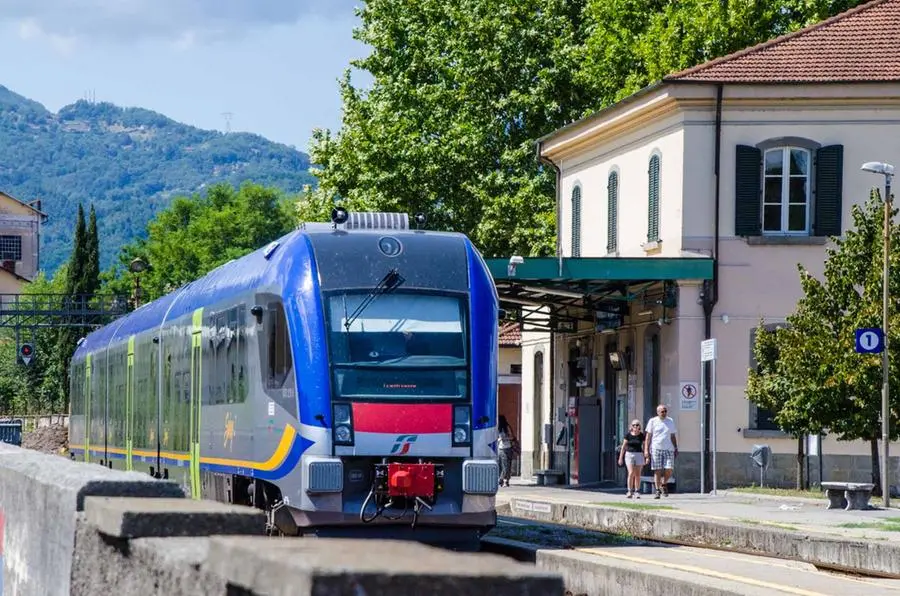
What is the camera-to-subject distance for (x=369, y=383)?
1756cm

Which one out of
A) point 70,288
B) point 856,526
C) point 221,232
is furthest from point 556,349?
point 221,232

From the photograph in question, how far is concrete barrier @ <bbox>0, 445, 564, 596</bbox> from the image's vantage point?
355cm

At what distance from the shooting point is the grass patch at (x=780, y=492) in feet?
109

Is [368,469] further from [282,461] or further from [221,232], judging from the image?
[221,232]

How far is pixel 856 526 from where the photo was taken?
2295cm

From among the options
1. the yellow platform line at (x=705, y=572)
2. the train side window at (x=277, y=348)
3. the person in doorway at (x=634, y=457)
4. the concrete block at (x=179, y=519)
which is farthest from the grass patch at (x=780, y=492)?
the concrete block at (x=179, y=519)

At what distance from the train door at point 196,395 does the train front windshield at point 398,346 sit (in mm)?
5635

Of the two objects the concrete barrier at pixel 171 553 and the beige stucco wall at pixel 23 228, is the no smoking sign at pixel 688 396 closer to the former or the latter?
the concrete barrier at pixel 171 553

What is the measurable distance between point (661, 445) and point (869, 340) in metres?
5.28

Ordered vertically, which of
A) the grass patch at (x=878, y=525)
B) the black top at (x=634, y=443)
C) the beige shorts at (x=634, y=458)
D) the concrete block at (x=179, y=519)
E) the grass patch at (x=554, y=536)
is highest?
the concrete block at (x=179, y=519)

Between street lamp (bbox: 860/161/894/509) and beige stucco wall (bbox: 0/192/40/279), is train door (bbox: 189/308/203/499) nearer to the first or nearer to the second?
street lamp (bbox: 860/161/894/509)

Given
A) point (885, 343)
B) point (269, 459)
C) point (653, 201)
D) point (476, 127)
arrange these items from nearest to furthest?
point (269, 459) < point (885, 343) < point (653, 201) < point (476, 127)

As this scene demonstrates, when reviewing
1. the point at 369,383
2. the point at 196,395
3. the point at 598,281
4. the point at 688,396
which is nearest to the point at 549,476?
the point at 598,281

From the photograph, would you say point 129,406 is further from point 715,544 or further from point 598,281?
point 715,544
